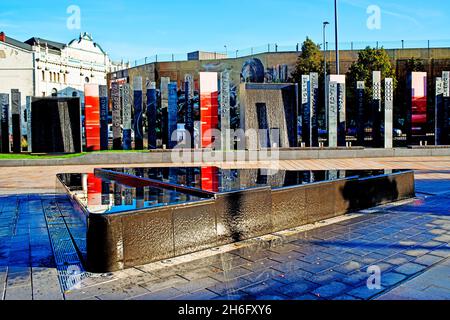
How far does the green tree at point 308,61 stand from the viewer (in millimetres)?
36938

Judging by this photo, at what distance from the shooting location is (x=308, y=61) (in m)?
37.2

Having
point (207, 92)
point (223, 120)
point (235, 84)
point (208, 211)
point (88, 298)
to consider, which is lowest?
point (88, 298)

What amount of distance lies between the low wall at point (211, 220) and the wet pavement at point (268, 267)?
0.52 feet

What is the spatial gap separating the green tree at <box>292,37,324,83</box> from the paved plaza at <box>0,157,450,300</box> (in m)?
31.2

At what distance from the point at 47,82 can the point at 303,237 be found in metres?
A: 45.8

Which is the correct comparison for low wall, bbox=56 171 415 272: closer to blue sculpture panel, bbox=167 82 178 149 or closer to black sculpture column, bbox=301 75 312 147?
black sculpture column, bbox=301 75 312 147

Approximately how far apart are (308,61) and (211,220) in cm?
3390

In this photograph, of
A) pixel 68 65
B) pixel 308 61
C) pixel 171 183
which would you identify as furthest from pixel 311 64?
pixel 171 183

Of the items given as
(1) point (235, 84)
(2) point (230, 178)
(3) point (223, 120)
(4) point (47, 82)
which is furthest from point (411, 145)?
(4) point (47, 82)

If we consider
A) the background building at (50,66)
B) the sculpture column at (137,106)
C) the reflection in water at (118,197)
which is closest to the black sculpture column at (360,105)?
the sculpture column at (137,106)

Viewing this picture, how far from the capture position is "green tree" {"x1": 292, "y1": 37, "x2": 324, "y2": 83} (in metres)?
36.9

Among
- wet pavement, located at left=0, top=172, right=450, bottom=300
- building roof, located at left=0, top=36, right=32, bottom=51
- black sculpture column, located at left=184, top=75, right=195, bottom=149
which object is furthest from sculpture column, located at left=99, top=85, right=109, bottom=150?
building roof, located at left=0, top=36, right=32, bottom=51

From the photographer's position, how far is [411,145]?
65.2 feet

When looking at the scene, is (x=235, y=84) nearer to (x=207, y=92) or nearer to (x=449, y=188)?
(x=207, y=92)
